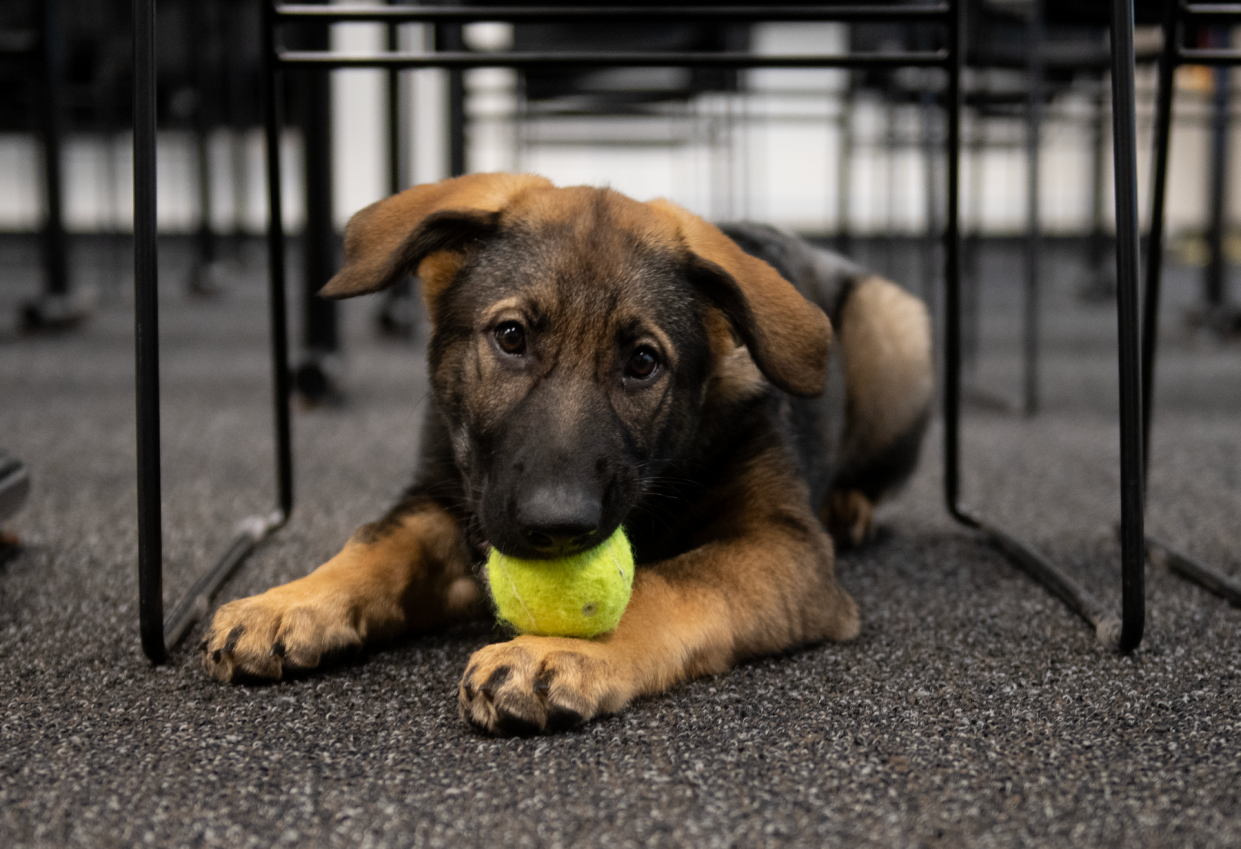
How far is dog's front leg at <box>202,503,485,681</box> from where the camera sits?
1404 mm

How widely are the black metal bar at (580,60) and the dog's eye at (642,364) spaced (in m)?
0.72

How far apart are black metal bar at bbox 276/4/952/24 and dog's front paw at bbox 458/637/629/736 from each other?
1107mm

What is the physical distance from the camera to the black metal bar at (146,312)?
1.36 meters

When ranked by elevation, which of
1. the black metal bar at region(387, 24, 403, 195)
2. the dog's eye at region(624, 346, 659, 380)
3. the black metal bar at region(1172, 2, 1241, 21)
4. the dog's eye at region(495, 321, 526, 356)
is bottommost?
the dog's eye at region(624, 346, 659, 380)

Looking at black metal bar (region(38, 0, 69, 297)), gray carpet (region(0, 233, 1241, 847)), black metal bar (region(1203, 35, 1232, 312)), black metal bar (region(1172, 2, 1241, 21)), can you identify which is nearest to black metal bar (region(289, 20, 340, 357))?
gray carpet (region(0, 233, 1241, 847))

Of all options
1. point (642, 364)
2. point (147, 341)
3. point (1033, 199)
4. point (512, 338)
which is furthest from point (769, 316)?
point (1033, 199)

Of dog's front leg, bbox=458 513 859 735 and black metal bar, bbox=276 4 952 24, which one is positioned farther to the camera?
black metal bar, bbox=276 4 952 24

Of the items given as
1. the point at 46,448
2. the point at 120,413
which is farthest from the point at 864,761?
the point at 120,413

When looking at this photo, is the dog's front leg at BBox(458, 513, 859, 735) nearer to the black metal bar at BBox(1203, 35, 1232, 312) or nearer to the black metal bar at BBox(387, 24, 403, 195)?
the black metal bar at BBox(387, 24, 403, 195)

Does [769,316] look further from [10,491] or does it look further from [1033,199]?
[1033,199]

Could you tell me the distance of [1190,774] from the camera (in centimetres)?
116

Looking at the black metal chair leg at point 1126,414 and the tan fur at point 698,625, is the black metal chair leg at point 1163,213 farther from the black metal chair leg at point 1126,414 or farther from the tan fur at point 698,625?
the tan fur at point 698,625

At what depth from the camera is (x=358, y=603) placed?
Answer: 1.50 m

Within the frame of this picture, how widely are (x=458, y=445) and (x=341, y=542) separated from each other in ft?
1.95
